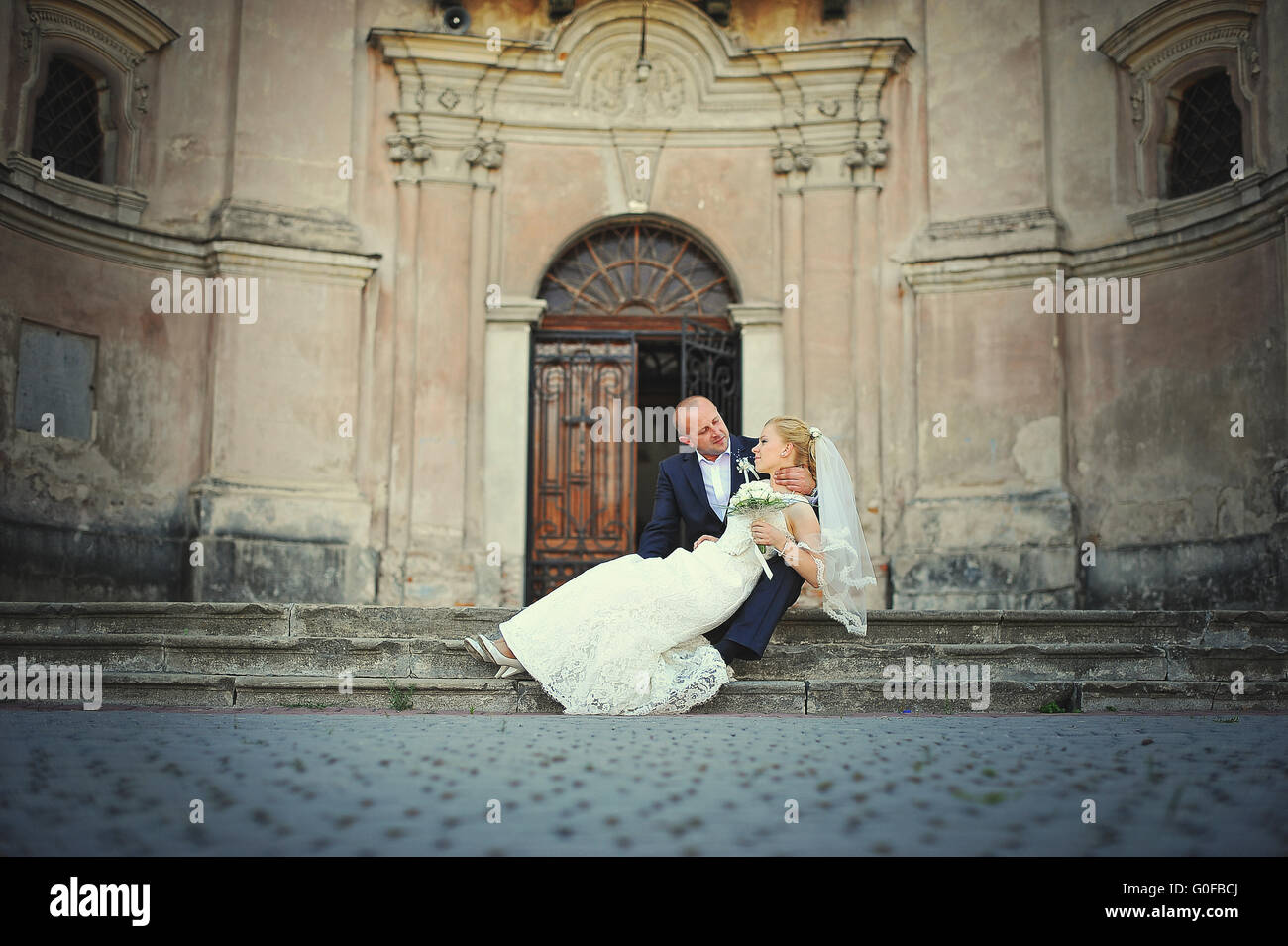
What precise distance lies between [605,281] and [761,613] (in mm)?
6555

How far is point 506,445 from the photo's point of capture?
11.8 meters

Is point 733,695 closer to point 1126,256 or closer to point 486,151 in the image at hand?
point 1126,256

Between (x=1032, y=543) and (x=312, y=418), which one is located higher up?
(x=312, y=418)

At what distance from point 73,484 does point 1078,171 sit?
30.8 ft

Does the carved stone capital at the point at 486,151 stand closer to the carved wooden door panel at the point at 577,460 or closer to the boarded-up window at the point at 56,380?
the carved wooden door panel at the point at 577,460

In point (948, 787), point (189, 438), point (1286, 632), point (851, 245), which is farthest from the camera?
point (851, 245)

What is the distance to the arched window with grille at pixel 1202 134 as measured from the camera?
424 inches

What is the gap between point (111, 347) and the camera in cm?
1088

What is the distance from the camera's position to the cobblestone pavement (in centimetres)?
283

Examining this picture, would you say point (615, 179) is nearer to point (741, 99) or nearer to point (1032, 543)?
point (741, 99)

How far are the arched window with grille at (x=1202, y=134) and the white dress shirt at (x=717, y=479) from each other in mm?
6272

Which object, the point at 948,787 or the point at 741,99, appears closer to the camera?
the point at 948,787
